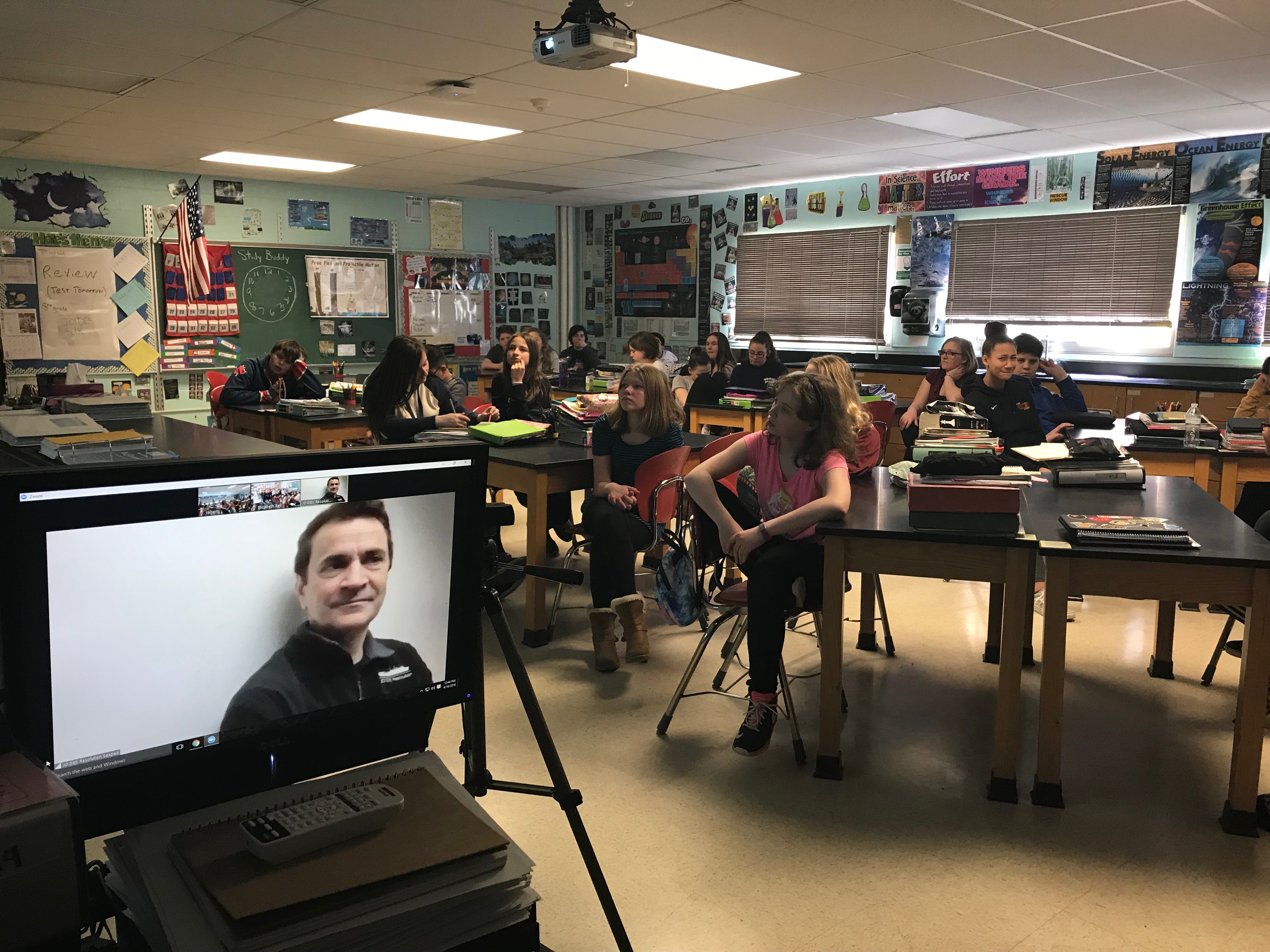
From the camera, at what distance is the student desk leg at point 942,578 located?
2576 millimetres

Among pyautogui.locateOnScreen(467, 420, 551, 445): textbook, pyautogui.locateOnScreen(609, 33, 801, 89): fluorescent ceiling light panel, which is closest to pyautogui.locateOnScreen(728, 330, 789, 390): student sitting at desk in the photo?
pyautogui.locateOnScreen(609, 33, 801, 89): fluorescent ceiling light panel

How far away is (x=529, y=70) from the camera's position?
4625 millimetres

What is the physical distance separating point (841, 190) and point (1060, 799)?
6950mm

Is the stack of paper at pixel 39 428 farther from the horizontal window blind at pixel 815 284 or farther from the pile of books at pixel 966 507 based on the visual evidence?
the horizontal window blind at pixel 815 284

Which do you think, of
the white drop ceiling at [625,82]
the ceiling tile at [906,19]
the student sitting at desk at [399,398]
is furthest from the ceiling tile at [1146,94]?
the student sitting at desk at [399,398]

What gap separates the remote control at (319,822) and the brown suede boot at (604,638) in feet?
8.07

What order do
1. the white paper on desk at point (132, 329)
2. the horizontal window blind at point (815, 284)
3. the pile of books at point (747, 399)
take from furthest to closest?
the horizontal window blind at point (815, 284) < the white paper on desk at point (132, 329) < the pile of books at point (747, 399)

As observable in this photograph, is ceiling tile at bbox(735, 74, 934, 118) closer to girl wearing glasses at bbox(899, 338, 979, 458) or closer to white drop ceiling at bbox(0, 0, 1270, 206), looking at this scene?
white drop ceiling at bbox(0, 0, 1270, 206)

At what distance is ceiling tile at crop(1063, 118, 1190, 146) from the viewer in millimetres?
5961

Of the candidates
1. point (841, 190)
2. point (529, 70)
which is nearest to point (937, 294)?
point (841, 190)

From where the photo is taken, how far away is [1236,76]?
4.75m

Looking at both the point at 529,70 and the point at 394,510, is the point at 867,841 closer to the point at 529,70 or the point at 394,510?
the point at 394,510

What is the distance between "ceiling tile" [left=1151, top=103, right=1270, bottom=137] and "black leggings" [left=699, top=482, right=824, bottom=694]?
4.37 meters

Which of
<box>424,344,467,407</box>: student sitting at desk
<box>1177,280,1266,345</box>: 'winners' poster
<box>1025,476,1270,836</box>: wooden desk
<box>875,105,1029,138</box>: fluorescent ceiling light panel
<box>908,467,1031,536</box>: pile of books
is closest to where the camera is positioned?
<box>1025,476,1270,836</box>: wooden desk
